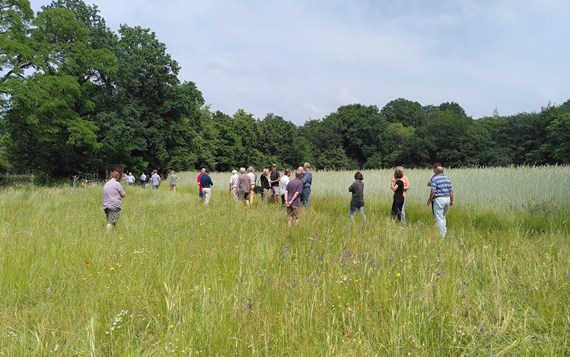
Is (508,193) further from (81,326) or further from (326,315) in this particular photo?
(81,326)

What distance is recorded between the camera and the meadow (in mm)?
2361

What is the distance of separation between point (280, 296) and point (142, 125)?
3131cm

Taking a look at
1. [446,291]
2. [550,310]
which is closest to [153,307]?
[446,291]

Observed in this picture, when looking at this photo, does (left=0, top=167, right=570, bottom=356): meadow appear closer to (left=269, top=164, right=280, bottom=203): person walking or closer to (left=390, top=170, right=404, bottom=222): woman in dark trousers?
(left=390, top=170, right=404, bottom=222): woman in dark trousers

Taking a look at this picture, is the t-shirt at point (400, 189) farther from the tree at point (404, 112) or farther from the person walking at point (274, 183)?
the tree at point (404, 112)

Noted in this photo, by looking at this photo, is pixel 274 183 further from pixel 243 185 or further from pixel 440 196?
pixel 440 196

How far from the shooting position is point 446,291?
9.77ft

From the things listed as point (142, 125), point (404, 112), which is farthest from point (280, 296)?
point (404, 112)

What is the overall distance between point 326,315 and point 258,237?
2753 mm

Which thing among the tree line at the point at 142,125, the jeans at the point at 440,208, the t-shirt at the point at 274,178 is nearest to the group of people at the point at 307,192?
the jeans at the point at 440,208

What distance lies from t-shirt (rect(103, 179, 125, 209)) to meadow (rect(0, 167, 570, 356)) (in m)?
1.69

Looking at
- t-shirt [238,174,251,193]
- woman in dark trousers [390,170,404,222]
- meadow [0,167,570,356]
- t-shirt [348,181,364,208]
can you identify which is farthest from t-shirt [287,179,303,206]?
t-shirt [238,174,251,193]

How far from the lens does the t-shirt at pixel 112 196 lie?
728cm

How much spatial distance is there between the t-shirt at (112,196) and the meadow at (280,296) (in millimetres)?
1688
